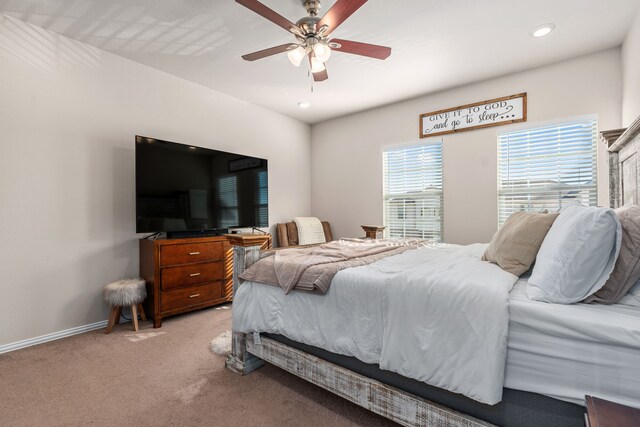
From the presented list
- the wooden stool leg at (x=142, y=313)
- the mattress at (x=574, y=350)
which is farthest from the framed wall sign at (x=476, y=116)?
the wooden stool leg at (x=142, y=313)

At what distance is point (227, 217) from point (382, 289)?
8.74ft

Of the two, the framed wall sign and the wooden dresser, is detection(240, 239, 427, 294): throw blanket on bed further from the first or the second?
the framed wall sign

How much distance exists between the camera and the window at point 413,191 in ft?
13.4

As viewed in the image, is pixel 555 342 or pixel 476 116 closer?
pixel 555 342

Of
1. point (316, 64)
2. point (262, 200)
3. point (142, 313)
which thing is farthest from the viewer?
point (262, 200)

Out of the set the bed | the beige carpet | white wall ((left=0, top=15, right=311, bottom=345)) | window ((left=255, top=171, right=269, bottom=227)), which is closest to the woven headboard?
the bed

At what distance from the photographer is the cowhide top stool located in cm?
269

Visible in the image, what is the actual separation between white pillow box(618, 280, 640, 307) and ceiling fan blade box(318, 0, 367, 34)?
1.88m

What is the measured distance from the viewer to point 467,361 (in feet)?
3.75

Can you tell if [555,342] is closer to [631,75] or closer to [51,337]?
[631,75]

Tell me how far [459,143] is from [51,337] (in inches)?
187

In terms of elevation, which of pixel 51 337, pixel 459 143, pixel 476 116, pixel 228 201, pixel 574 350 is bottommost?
pixel 51 337

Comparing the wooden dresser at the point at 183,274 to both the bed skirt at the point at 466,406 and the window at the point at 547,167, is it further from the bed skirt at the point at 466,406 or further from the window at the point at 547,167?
the window at the point at 547,167

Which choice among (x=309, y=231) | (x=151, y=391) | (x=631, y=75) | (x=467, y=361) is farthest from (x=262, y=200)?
(x=631, y=75)
